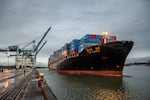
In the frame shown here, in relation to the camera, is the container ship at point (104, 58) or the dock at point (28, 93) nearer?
the dock at point (28, 93)

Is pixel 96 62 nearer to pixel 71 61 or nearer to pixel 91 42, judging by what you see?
pixel 91 42

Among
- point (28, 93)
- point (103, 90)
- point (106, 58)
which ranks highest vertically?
point (106, 58)

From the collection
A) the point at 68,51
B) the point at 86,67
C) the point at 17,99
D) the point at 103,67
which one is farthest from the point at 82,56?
the point at 17,99

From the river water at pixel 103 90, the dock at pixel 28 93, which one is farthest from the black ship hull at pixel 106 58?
the dock at pixel 28 93

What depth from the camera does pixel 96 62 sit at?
38844 mm

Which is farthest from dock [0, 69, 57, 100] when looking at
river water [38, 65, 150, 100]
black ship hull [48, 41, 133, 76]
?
black ship hull [48, 41, 133, 76]

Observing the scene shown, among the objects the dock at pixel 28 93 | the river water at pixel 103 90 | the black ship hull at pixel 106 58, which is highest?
the black ship hull at pixel 106 58

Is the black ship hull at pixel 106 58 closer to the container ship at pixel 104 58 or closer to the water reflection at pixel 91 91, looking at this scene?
the container ship at pixel 104 58

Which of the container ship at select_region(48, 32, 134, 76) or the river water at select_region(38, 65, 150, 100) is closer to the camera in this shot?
the river water at select_region(38, 65, 150, 100)

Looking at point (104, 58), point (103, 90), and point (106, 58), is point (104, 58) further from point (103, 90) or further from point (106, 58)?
point (103, 90)

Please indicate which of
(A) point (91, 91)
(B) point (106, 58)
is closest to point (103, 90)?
(A) point (91, 91)

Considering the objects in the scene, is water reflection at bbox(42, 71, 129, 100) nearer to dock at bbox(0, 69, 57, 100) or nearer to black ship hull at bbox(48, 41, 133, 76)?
dock at bbox(0, 69, 57, 100)

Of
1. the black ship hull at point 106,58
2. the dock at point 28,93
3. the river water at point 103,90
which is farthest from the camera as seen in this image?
the black ship hull at point 106,58

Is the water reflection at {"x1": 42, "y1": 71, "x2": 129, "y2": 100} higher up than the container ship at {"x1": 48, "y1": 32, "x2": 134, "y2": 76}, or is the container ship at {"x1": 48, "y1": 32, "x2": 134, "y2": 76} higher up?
the container ship at {"x1": 48, "y1": 32, "x2": 134, "y2": 76}
